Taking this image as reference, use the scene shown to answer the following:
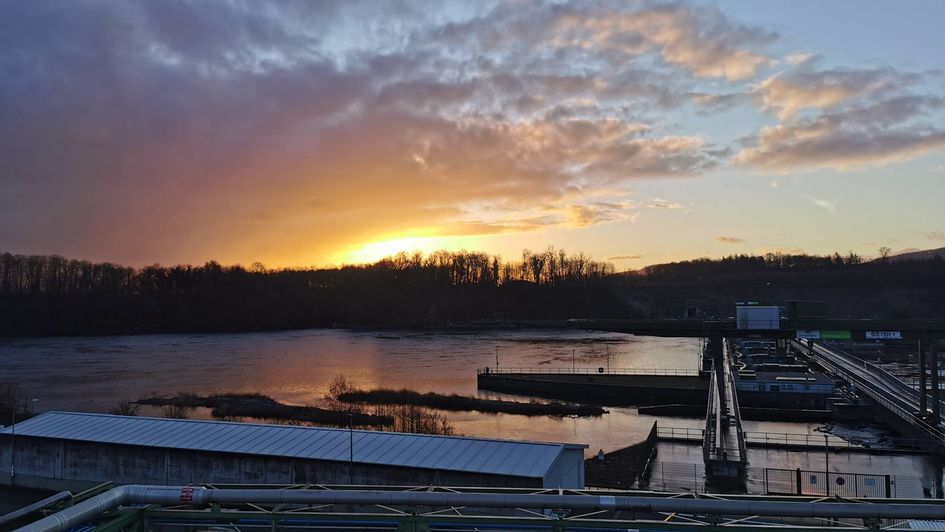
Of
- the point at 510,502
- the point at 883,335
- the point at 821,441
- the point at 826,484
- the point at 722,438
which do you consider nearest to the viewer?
the point at 510,502

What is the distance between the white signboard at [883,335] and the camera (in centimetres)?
3108

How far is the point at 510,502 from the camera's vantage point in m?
6.29

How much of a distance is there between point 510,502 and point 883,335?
106 ft

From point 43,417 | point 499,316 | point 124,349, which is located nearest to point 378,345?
point 124,349

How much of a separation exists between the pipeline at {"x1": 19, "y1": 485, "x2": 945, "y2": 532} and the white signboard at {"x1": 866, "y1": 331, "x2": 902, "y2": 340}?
2983 cm

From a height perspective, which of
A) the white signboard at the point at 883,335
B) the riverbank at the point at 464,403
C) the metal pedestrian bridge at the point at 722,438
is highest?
the white signboard at the point at 883,335

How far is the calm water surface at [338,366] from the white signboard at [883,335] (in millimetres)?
5027

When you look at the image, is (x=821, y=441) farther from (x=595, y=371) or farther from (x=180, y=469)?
(x=595, y=371)

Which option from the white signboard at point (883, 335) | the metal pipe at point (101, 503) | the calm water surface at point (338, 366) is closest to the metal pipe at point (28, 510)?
the metal pipe at point (101, 503)

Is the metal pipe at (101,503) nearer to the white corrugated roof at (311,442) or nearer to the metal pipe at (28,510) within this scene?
the metal pipe at (28,510)

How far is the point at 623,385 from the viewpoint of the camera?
152 feet

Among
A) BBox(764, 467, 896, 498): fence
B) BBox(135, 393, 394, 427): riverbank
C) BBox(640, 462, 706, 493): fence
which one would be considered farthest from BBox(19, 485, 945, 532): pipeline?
BBox(135, 393, 394, 427): riverbank

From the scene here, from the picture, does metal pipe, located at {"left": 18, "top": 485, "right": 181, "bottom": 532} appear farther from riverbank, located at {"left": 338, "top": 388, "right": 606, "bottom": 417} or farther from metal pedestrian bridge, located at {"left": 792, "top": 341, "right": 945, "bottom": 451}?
riverbank, located at {"left": 338, "top": 388, "right": 606, "bottom": 417}

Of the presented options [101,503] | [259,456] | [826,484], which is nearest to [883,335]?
[826,484]
